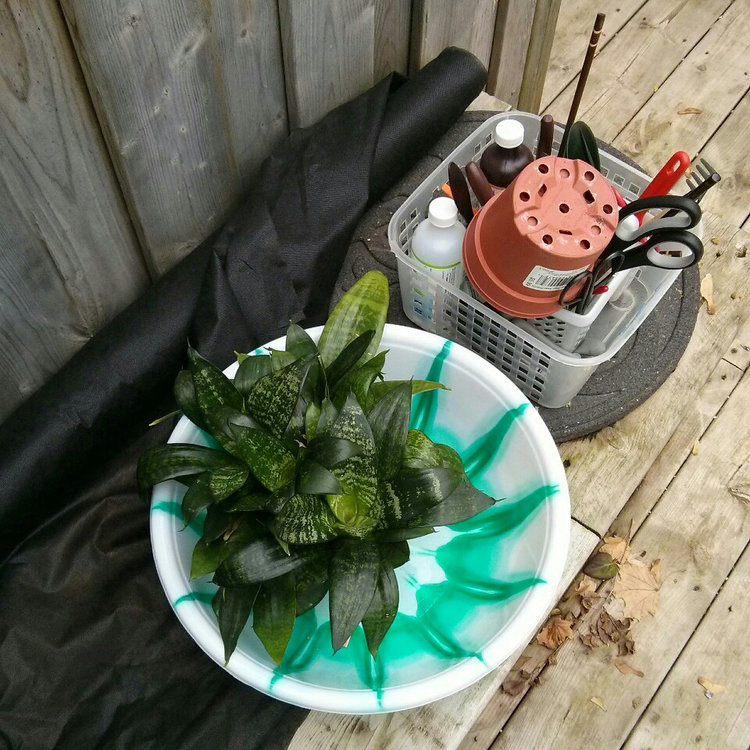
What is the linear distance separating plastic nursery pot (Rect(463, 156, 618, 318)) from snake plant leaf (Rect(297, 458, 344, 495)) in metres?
0.36

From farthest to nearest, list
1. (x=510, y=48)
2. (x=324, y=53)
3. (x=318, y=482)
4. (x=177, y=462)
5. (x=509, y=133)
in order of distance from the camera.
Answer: (x=510, y=48) → (x=324, y=53) → (x=509, y=133) → (x=177, y=462) → (x=318, y=482)

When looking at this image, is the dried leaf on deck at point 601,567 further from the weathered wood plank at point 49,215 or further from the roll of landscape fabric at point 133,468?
the weathered wood plank at point 49,215

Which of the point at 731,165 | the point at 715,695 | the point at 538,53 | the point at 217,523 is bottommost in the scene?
the point at 715,695

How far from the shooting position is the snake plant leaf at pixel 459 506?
72 cm

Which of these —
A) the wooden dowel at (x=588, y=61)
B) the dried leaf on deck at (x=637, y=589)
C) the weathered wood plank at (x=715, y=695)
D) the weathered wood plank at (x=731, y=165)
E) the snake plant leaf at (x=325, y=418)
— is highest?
the wooden dowel at (x=588, y=61)

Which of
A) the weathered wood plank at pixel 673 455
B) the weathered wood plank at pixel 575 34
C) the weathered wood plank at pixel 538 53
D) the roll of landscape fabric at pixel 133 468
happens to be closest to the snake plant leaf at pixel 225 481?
the roll of landscape fabric at pixel 133 468

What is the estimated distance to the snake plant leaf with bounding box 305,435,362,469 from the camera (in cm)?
65

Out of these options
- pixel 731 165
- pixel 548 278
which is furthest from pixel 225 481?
pixel 731 165

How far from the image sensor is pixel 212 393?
753 mm

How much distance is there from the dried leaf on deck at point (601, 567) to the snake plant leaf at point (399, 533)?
0.58 metres

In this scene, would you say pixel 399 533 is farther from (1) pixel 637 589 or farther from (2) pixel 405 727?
(1) pixel 637 589

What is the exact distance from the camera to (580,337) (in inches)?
38.3

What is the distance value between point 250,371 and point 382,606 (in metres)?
0.26

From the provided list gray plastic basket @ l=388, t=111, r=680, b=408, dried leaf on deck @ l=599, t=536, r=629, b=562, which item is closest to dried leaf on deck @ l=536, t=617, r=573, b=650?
dried leaf on deck @ l=599, t=536, r=629, b=562
